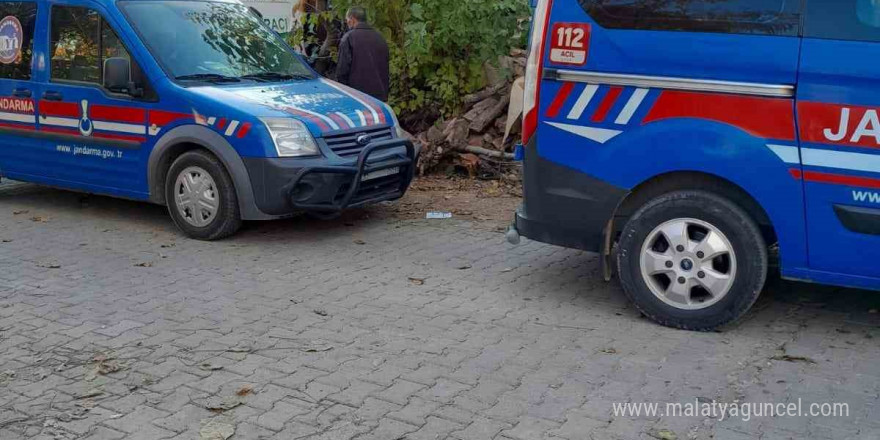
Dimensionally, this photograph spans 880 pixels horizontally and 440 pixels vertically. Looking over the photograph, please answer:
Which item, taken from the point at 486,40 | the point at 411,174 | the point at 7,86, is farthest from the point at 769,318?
the point at 7,86

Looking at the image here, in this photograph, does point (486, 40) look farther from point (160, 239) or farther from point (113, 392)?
point (113, 392)

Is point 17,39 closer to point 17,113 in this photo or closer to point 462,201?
point 17,113

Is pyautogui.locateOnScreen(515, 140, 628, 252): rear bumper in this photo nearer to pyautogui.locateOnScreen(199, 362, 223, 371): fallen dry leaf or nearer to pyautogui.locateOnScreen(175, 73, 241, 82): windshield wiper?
pyautogui.locateOnScreen(199, 362, 223, 371): fallen dry leaf

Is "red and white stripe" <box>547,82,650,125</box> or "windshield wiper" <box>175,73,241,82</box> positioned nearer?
"red and white stripe" <box>547,82,650,125</box>

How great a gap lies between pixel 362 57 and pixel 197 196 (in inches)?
110

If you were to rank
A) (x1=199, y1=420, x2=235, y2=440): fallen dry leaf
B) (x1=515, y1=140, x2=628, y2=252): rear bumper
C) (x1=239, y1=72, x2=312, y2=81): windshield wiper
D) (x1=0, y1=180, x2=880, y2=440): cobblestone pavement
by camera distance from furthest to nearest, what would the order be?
(x1=239, y1=72, x2=312, y2=81): windshield wiper < (x1=515, y1=140, x2=628, y2=252): rear bumper < (x1=0, y1=180, x2=880, y2=440): cobblestone pavement < (x1=199, y1=420, x2=235, y2=440): fallen dry leaf

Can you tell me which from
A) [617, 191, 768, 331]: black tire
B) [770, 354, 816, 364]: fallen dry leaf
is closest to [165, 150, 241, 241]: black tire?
[617, 191, 768, 331]: black tire

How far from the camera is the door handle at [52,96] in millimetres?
7964

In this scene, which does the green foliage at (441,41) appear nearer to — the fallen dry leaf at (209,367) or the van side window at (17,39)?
the van side window at (17,39)

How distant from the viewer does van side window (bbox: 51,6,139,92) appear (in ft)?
25.3

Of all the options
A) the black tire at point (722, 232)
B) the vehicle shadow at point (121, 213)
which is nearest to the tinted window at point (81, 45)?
the vehicle shadow at point (121, 213)

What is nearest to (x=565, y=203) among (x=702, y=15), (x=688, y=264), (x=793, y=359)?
(x=688, y=264)

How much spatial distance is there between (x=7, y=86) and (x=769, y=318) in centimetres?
669

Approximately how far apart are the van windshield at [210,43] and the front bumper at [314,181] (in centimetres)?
108
